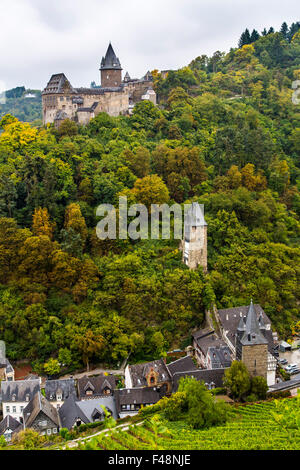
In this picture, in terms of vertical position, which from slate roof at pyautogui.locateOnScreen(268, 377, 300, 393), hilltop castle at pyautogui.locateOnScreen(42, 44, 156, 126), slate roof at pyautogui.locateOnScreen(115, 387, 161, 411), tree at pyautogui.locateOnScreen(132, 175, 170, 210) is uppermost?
hilltop castle at pyautogui.locateOnScreen(42, 44, 156, 126)

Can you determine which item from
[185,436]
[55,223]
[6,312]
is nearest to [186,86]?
[55,223]

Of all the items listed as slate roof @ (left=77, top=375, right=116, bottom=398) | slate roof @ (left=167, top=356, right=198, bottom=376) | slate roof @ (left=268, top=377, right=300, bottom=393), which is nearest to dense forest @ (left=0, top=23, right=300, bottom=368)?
slate roof @ (left=77, top=375, right=116, bottom=398)

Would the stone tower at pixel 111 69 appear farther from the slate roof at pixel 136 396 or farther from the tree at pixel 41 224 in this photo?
the slate roof at pixel 136 396

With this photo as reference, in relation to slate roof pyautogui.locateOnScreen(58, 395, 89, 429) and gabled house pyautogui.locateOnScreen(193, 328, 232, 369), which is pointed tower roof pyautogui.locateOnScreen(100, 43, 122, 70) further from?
slate roof pyautogui.locateOnScreen(58, 395, 89, 429)

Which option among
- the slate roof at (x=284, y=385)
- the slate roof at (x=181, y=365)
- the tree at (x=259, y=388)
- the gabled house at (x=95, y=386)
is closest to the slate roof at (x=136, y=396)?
the gabled house at (x=95, y=386)

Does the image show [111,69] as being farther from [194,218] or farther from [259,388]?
[259,388]

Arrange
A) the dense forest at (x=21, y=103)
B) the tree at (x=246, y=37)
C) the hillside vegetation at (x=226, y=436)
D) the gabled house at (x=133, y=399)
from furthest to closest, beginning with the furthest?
the dense forest at (x=21, y=103)
the tree at (x=246, y=37)
the gabled house at (x=133, y=399)
the hillside vegetation at (x=226, y=436)

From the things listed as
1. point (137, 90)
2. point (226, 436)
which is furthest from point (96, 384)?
point (137, 90)
